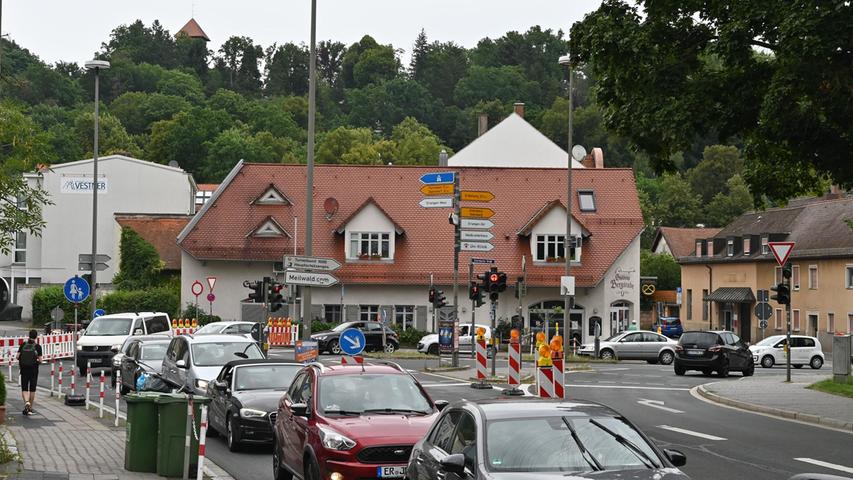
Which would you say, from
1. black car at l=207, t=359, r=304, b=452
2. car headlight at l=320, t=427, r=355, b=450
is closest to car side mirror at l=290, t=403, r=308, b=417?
car headlight at l=320, t=427, r=355, b=450

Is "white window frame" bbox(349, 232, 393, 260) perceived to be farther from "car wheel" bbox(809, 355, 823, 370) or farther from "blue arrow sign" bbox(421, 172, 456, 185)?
"blue arrow sign" bbox(421, 172, 456, 185)

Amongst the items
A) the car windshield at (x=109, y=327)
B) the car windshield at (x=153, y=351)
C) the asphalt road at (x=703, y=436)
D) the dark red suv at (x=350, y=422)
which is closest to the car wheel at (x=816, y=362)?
the asphalt road at (x=703, y=436)

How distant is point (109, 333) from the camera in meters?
40.2

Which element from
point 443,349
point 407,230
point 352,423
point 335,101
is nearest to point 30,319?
point 407,230

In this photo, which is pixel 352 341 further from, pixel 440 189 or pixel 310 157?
pixel 440 189

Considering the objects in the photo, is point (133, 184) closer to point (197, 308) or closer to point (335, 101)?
point (197, 308)

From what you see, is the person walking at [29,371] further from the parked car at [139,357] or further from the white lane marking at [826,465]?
the white lane marking at [826,465]

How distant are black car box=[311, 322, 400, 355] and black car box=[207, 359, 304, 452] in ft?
97.8

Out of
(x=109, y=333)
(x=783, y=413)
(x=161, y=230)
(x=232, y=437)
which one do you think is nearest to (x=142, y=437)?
(x=232, y=437)

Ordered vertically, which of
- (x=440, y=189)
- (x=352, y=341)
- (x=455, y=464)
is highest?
(x=440, y=189)

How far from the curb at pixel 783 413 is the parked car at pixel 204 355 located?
10812 mm

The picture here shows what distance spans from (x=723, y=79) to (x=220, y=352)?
11218 mm

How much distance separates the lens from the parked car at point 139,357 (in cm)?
2939

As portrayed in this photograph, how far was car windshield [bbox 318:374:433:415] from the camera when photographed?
14281mm
